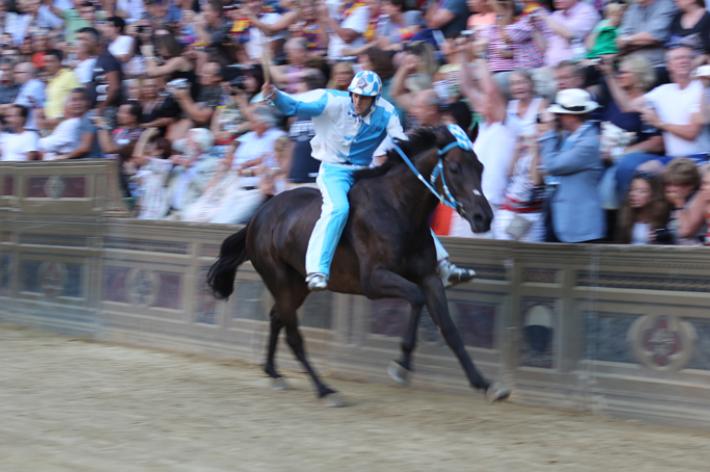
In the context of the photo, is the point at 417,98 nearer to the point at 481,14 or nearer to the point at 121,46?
the point at 481,14

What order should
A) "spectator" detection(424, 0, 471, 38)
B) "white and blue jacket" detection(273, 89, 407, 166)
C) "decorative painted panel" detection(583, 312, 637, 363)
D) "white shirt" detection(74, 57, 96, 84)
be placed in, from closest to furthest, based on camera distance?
"decorative painted panel" detection(583, 312, 637, 363), "white and blue jacket" detection(273, 89, 407, 166), "spectator" detection(424, 0, 471, 38), "white shirt" detection(74, 57, 96, 84)

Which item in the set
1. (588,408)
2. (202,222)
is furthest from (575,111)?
(202,222)

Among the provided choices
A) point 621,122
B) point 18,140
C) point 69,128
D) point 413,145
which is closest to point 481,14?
point 621,122

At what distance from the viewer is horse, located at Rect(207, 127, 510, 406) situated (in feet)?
23.1

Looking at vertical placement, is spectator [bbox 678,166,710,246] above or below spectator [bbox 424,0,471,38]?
below

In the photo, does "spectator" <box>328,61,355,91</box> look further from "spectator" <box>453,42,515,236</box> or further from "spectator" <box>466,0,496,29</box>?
"spectator" <box>466,0,496,29</box>

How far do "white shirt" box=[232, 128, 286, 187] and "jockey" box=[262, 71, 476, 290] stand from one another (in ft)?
6.86

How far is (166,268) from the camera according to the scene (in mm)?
10406

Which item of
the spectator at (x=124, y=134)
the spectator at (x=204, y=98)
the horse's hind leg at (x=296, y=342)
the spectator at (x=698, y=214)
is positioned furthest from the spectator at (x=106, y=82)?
the spectator at (x=698, y=214)

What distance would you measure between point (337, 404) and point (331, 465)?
1891 millimetres

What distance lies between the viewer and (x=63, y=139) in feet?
41.6

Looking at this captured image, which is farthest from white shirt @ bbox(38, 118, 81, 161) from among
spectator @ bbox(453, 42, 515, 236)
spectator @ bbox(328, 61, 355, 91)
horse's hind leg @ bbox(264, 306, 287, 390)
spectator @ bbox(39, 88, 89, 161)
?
spectator @ bbox(453, 42, 515, 236)

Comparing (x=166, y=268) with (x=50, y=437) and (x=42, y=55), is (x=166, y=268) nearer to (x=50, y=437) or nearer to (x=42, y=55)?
(x=50, y=437)

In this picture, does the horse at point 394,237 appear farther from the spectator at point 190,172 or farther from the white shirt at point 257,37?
the white shirt at point 257,37
